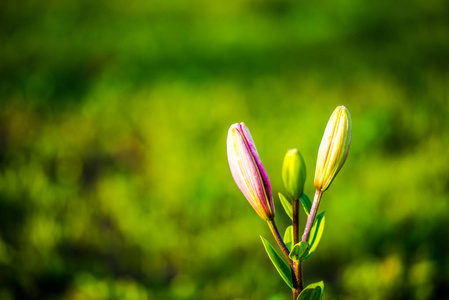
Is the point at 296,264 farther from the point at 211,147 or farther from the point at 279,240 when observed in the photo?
the point at 211,147

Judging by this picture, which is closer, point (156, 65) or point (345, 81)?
point (345, 81)

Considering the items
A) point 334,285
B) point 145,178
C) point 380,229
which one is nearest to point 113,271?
point 145,178

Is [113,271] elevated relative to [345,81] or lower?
lower

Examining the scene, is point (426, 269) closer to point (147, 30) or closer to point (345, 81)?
point (345, 81)

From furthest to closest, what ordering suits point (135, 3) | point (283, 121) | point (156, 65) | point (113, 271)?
point (135, 3) < point (156, 65) < point (283, 121) < point (113, 271)

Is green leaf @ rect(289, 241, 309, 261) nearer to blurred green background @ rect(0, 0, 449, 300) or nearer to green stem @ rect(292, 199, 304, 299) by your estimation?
green stem @ rect(292, 199, 304, 299)

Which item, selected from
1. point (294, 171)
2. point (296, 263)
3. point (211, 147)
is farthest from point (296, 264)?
point (211, 147)

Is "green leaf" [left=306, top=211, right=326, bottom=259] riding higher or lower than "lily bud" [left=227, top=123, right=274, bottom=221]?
lower

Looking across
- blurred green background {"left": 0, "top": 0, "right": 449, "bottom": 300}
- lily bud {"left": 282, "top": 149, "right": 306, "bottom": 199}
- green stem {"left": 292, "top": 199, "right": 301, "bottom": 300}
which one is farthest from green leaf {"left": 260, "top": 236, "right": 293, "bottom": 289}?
blurred green background {"left": 0, "top": 0, "right": 449, "bottom": 300}
